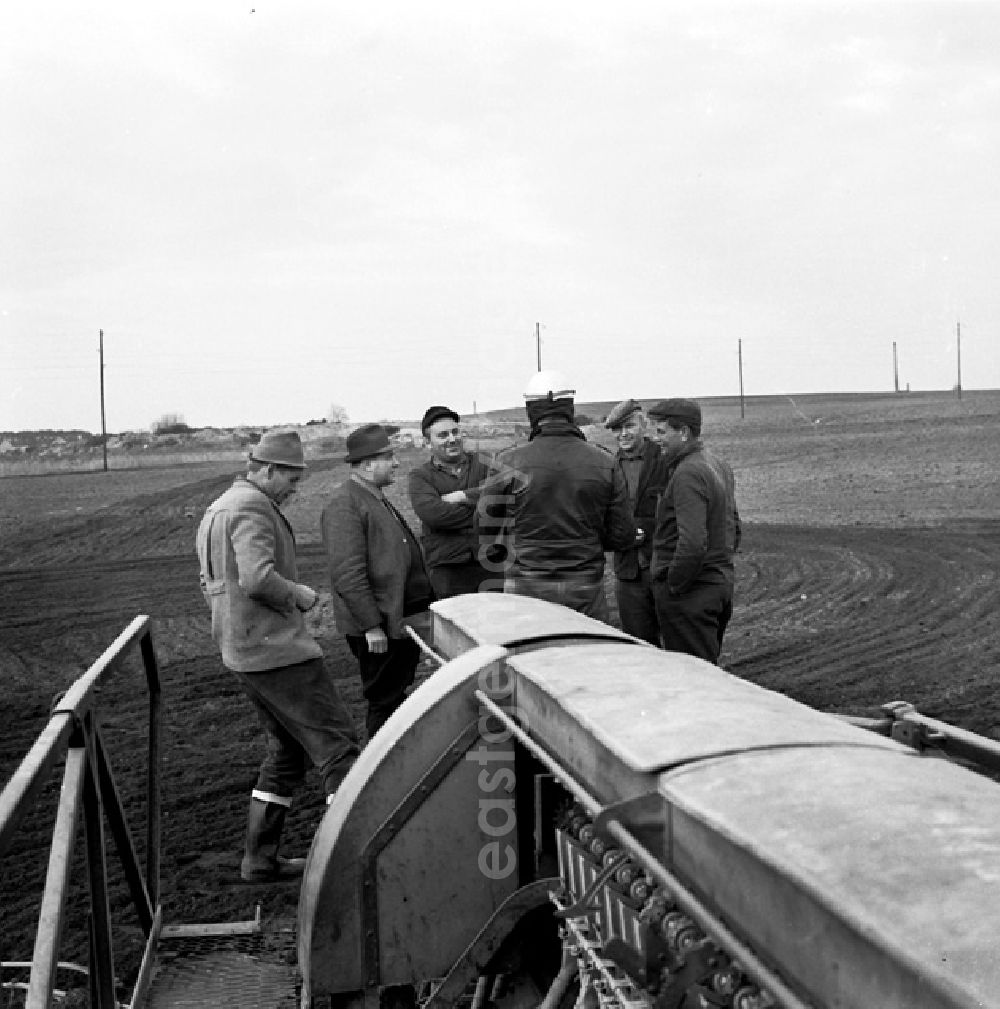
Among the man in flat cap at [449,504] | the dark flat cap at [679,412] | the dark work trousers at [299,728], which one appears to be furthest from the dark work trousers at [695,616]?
the dark work trousers at [299,728]

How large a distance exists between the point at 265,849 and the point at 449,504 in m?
1.98

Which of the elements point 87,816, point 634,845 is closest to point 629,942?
point 634,845

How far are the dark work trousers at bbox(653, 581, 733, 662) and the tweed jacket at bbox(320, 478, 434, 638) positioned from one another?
1.29m

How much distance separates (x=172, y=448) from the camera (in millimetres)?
61125

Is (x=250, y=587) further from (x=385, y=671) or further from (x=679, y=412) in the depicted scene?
(x=679, y=412)

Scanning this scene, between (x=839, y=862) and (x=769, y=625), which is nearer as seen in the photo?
(x=839, y=862)

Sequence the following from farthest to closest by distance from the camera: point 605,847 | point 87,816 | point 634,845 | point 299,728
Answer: point 299,728 < point 87,816 < point 605,847 < point 634,845

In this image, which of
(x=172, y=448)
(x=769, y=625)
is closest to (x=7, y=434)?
(x=172, y=448)

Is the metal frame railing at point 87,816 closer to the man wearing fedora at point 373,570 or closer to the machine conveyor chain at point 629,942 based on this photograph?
the machine conveyor chain at point 629,942

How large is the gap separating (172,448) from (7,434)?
1967 centimetres

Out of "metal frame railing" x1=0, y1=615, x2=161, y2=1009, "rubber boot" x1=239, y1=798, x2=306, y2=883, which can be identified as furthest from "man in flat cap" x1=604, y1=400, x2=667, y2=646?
"metal frame railing" x1=0, y1=615, x2=161, y2=1009

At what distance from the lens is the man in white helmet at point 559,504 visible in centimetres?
617

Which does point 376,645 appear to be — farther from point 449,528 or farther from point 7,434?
point 7,434

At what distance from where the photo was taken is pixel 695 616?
6.50m
